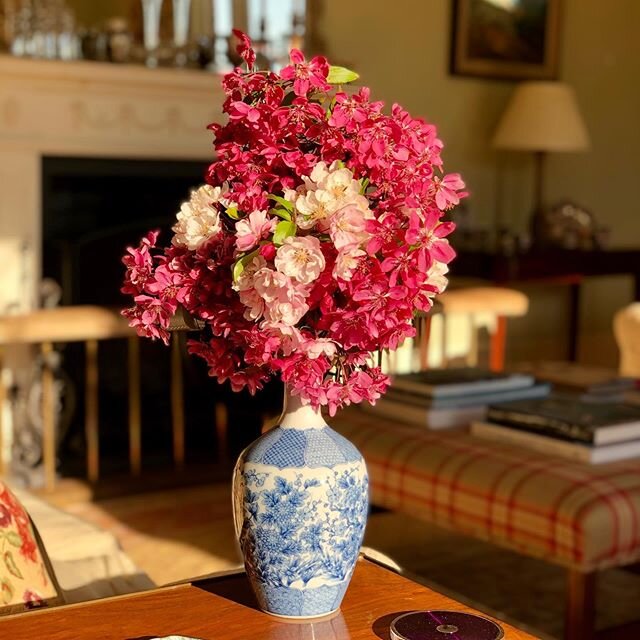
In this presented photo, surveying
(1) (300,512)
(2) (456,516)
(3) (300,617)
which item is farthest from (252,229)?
(2) (456,516)

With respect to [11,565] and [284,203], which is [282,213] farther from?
[11,565]

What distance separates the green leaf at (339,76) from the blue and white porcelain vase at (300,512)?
14.3 inches

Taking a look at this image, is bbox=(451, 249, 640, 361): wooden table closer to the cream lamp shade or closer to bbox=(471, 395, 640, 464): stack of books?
the cream lamp shade

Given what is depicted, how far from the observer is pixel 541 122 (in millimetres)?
5438

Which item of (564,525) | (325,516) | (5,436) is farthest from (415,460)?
(5,436)

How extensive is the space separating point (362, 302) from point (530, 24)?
16.4 ft

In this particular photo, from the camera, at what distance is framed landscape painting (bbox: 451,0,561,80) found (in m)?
5.71

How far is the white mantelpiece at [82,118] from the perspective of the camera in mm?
4246

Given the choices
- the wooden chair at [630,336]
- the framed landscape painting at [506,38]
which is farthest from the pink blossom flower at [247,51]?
the framed landscape painting at [506,38]

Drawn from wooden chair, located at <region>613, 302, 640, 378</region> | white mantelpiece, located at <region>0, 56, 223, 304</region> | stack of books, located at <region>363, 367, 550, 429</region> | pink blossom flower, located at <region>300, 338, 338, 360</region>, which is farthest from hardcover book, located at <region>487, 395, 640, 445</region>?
white mantelpiece, located at <region>0, 56, 223, 304</region>

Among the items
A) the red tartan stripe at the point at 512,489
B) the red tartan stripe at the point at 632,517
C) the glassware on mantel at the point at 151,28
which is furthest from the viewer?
the glassware on mantel at the point at 151,28

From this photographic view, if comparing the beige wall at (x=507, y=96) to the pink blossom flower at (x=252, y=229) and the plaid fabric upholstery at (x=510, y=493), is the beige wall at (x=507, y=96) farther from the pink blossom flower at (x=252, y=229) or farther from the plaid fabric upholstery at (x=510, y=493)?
the pink blossom flower at (x=252, y=229)

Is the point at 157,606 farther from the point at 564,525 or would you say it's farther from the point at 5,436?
the point at 5,436

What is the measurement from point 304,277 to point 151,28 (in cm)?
363
